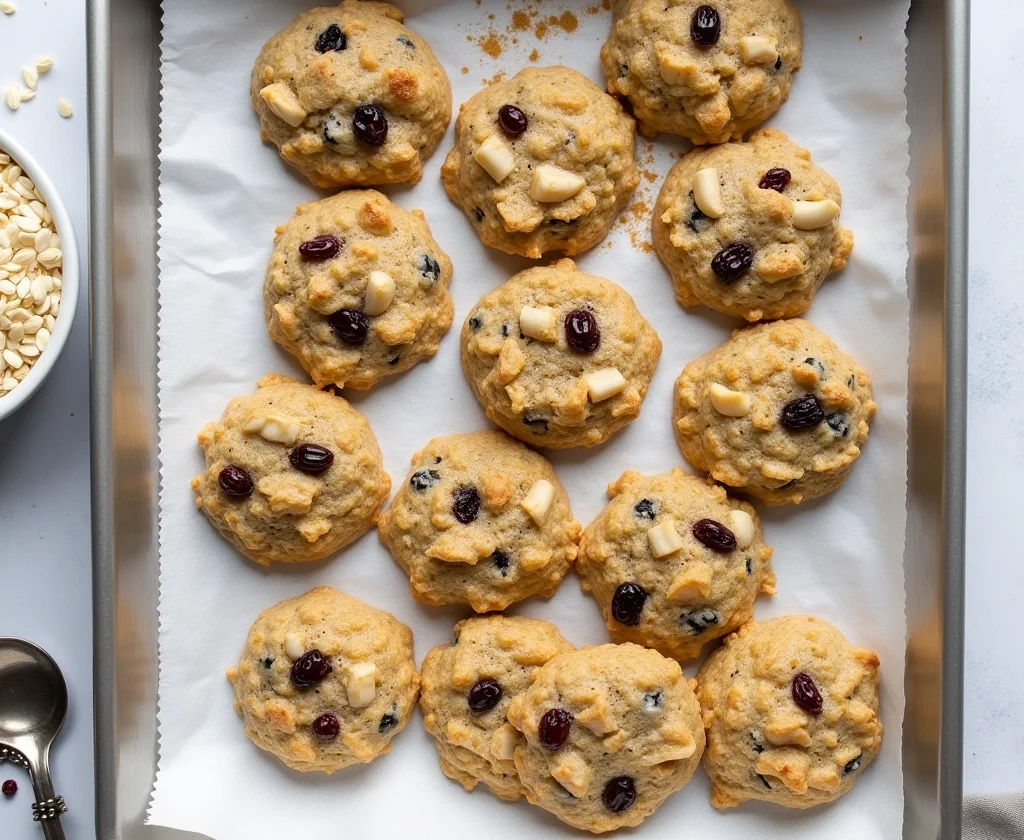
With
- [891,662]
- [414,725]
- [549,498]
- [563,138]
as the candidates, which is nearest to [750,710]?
[891,662]

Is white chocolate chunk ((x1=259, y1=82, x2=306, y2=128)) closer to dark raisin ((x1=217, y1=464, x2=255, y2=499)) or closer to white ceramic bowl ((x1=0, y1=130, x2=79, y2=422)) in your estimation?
white ceramic bowl ((x1=0, y1=130, x2=79, y2=422))

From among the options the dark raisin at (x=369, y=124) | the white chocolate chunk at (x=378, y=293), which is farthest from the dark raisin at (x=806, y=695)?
the dark raisin at (x=369, y=124)

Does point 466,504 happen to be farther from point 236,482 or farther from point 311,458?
point 236,482

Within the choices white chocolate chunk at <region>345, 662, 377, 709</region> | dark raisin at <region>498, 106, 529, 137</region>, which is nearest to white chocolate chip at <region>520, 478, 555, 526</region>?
white chocolate chunk at <region>345, 662, 377, 709</region>

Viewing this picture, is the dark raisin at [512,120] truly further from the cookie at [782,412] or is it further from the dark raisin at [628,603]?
the dark raisin at [628,603]

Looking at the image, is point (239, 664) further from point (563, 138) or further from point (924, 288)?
point (924, 288)

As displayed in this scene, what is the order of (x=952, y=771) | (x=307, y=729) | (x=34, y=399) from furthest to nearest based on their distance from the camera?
(x=34, y=399), (x=307, y=729), (x=952, y=771)
